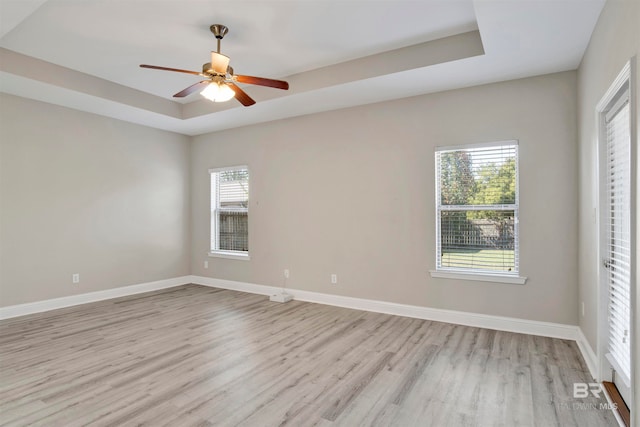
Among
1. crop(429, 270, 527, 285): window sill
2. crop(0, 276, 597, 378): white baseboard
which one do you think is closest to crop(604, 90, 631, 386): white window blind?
crop(0, 276, 597, 378): white baseboard

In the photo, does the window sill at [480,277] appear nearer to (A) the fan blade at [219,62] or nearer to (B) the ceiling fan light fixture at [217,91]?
(B) the ceiling fan light fixture at [217,91]

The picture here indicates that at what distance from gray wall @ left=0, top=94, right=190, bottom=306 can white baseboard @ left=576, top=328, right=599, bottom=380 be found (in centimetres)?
590

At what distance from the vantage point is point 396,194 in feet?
15.1

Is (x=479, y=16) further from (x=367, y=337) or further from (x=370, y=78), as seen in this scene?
(x=367, y=337)

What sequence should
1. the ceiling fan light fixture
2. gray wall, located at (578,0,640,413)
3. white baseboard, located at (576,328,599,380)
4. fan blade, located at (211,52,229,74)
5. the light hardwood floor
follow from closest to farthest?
gray wall, located at (578,0,640,413) → the light hardwood floor → white baseboard, located at (576,328,599,380) → fan blade, located at (211,52,229,74) → the ceiling fan light fixture

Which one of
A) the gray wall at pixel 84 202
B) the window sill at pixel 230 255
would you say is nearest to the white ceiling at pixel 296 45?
the gray wall at pixel 84 202

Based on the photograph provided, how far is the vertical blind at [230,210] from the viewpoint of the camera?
616 cm

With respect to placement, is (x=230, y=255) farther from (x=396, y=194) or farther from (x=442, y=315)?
(x=442, y=315)

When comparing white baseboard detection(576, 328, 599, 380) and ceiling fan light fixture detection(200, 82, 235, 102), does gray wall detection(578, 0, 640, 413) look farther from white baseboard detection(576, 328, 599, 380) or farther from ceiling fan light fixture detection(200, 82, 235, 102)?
ceiling fan light fixture detection(200, 82, 235, 102)

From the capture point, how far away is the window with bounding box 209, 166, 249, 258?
616cm

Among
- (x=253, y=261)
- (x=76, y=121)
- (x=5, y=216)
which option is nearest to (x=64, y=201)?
→ (x=5, y=216)

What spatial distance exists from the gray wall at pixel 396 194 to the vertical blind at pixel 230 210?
18 centimetres

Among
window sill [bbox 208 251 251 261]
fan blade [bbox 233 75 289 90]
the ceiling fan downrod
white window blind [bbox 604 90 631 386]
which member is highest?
the ceiling fan downrod

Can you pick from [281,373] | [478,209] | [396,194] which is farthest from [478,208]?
[281,373]
